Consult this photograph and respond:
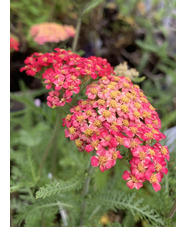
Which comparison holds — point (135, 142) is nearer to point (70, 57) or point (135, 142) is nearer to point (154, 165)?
point (154, 165)

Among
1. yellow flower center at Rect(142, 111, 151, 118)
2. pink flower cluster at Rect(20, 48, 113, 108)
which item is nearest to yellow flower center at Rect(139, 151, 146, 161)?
yellow flower center at Rect(142, 111, 151, 118)

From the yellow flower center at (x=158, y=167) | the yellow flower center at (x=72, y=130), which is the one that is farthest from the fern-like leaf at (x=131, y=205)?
the yellow flower center at (x=72, y=130)

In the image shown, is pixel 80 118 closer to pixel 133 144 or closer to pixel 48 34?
pixel 133 144

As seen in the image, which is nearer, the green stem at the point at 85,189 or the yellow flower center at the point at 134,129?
the yellow flower center at the point at 134,129

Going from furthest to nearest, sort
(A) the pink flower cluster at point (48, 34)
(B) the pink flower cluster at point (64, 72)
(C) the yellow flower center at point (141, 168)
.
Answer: (A) the pink flower cluster at point (48, 34)
(B) the pink flower cluster at point (64, 72)
(C) the yellow flower center at point (141, 168)

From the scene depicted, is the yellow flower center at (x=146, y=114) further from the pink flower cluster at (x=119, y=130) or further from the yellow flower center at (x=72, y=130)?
the yellow flower center at (x=72, y=130)

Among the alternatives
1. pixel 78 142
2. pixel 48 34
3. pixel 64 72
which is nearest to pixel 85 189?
pixel 78 142
